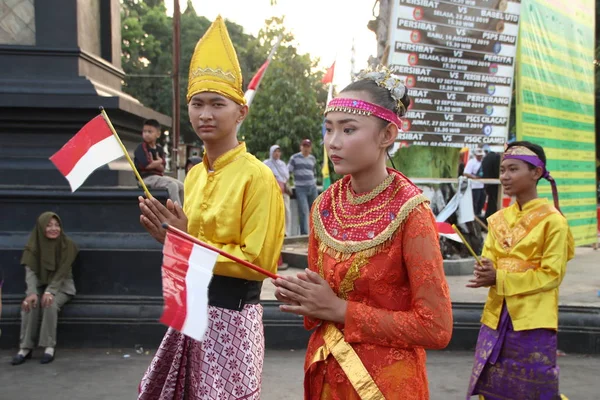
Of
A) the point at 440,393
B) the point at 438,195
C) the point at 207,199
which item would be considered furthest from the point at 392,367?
the point at 438,195

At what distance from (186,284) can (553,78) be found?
7569 mm

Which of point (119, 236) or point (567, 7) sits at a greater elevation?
point (567, 7)

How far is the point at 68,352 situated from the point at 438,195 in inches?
200

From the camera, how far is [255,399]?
2525 millimetres

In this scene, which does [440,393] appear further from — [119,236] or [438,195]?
[438,195]

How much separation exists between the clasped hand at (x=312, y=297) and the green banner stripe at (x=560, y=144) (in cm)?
633

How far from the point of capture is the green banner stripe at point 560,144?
7637mm

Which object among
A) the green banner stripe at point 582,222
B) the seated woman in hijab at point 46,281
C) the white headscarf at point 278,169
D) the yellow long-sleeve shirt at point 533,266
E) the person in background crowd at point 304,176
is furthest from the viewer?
the person in background crowd at point 304,176

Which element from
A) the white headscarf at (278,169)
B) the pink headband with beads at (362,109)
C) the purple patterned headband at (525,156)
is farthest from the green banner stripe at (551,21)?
the pink headband with beads at (362,109)

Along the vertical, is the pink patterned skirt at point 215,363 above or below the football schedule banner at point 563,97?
below

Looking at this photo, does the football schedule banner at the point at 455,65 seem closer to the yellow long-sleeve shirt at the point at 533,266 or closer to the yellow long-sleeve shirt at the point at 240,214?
the yellow long-sleeve shirt at the point at 533,266

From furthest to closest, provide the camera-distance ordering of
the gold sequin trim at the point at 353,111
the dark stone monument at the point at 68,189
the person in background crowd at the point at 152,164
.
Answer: the person in background crowd at the point at 152,164 → the dark stone monument at the point at 68,189 → the gold sequin trim at the point at 353,111

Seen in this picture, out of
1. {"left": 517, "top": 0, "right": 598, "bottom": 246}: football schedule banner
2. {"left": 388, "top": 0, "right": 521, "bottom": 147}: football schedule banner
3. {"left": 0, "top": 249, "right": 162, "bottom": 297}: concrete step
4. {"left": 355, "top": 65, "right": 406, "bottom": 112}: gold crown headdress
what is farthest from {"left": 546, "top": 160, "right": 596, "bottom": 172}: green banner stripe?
{"left": 355, "top": 65, "right": 406, "bottom": 112}: gold crown headdress

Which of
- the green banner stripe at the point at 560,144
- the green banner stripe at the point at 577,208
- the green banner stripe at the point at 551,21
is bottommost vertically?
the green banner stripe at the point at 577,208
